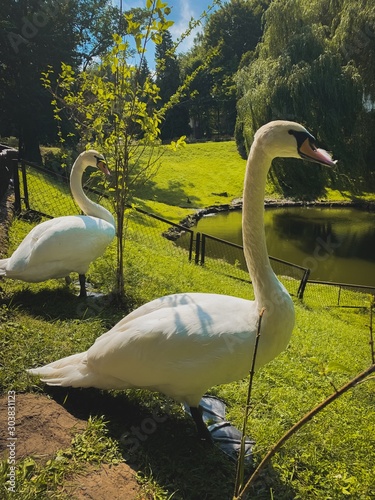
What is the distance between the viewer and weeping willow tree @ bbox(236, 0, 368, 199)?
58.0ft

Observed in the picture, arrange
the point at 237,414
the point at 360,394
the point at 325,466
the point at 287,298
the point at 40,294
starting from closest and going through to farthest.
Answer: the point at 287,298, the point at 325,466, the point at 237,414, the point at 360,394, the point at 40,294

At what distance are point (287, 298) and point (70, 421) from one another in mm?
1609

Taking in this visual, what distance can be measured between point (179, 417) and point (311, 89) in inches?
711

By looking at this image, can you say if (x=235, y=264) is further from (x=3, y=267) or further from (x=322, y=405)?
(x=322, y=405)

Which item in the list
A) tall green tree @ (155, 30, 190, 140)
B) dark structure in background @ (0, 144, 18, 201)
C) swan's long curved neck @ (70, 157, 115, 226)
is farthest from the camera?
tall green tree @ (155, 30, 190, 140)

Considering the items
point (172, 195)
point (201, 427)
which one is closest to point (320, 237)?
point (172, 195)

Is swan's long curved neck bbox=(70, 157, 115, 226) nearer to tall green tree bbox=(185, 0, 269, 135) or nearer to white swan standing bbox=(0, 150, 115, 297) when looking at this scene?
white swan standing bbox=(0, 150, 115, 297)

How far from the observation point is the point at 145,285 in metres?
5.82

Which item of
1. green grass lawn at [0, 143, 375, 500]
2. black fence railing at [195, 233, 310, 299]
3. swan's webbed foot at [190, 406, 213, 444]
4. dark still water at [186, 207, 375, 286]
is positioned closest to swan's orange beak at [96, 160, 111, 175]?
green grass lawn at [0, 143, 375, 500]

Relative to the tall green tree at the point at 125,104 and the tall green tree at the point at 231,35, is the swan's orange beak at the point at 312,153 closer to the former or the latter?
the tall green tree at the point at 125,104

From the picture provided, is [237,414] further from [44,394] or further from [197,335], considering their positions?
[44,394]

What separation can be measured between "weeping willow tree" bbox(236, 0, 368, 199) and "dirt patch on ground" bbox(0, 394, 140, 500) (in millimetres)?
17697

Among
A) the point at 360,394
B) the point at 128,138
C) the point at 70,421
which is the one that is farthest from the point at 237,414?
the point at 128,138

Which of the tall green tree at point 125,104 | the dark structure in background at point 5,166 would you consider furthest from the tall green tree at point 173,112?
the tall green tree at point 125,104
